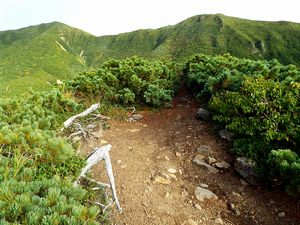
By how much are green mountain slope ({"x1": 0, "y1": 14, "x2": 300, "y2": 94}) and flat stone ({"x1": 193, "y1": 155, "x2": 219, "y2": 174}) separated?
6860 cm

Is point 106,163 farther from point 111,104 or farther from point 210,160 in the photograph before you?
point 111,104

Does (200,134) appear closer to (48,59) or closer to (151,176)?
(151,176)

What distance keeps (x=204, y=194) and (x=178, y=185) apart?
643mm

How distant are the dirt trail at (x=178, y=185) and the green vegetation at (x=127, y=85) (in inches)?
69.5

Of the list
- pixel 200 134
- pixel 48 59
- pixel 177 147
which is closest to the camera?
pixel 177 147

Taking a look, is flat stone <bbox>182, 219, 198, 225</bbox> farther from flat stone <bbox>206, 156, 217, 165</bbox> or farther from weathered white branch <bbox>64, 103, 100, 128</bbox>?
weathered white branch <bbox>64, 103, 100, 128</bbox>

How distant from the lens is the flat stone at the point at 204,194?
21.0 feet

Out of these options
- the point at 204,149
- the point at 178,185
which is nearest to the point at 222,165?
the point at 204,149

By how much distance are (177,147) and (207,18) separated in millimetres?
135033

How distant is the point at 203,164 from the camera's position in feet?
24.8

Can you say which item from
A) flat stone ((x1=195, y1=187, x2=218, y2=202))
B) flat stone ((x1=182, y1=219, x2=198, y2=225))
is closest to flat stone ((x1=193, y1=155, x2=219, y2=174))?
flat stone ((x1=195, y1=187, x2=218, y2=202))

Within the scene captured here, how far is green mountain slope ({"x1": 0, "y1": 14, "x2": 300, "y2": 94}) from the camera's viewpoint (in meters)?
93.4

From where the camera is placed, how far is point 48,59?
10694cm

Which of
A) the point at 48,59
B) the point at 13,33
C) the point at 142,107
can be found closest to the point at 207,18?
the point at 48,59
